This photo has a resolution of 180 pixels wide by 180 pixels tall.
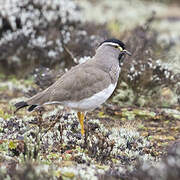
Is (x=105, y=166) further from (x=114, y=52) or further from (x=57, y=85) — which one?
(x=114, y=52)

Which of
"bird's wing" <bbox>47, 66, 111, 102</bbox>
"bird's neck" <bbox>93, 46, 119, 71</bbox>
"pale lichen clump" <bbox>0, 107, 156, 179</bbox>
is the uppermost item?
"bird's neck" <bbox>93, 46, 119, 71</bbox>

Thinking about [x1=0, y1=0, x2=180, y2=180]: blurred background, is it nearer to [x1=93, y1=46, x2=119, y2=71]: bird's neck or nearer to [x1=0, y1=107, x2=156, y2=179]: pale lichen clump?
[x1=0, y1=107, x2=156, y2=179]: pale lichen clump

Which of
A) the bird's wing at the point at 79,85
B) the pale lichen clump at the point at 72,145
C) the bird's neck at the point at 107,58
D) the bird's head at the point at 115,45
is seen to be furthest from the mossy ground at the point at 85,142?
the bird's head at the point at 115,45

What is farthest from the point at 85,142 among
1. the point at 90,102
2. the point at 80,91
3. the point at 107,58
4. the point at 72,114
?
the point at 72,114

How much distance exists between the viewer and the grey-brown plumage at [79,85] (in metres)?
5.01

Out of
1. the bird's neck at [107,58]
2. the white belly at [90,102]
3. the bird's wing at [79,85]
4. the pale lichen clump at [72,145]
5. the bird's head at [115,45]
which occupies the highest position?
the bird's head at [115,45]

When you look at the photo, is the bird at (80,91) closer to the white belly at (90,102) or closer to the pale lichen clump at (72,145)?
the white belly at (90,102)

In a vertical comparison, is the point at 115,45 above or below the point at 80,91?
above

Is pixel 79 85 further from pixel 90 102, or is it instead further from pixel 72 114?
pixel 72 114

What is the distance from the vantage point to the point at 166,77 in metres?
7.28

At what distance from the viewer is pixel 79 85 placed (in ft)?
16.6

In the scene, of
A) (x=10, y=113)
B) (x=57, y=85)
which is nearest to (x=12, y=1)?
(x=10, y=113)

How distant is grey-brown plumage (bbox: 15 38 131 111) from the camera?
5.01m

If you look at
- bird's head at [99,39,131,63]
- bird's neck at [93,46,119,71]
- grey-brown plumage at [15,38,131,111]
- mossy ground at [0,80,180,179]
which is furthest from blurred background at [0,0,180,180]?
bird's head at [99,39,131,63]
